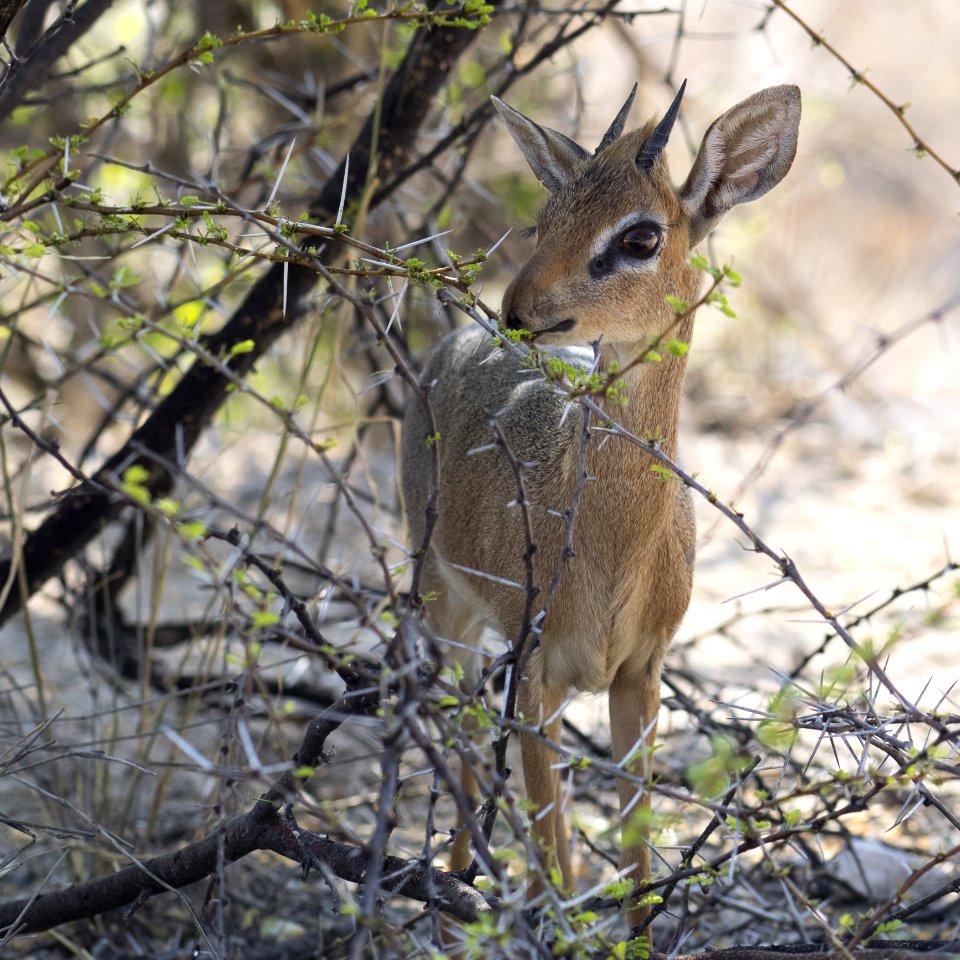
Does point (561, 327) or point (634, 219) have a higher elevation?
point (634, 219)

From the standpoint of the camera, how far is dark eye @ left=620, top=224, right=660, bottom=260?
3.29 meters

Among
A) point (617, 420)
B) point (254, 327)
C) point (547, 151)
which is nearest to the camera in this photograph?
point (617, 420)

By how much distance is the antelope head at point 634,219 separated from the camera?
10.3 feet

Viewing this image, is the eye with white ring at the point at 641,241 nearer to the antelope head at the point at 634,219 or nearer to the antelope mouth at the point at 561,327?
the antelope head at the point at 634,219

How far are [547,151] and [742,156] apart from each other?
0.59m

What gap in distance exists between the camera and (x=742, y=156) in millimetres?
3424

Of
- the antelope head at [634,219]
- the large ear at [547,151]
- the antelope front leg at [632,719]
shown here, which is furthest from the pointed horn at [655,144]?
the antelope front leg at [632,719]

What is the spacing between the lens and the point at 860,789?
229cm

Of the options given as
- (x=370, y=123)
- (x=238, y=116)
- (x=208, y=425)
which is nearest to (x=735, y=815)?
(x=208, y=425)

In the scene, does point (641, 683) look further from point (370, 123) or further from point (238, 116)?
point (238, 116)

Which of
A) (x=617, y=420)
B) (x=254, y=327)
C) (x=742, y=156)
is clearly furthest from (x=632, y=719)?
(x=254, y=327)

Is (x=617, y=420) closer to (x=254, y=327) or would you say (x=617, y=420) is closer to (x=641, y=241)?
(x=641, y=241)

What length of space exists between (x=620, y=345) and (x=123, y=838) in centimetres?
222

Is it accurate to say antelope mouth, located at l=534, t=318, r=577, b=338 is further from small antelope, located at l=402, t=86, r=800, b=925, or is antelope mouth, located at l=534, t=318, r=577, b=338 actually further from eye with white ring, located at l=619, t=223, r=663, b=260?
eye with white ring, located at l=619, t=223, r=663, b=260
